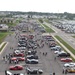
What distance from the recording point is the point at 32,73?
38.3 meters

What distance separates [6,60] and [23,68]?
7038 mm

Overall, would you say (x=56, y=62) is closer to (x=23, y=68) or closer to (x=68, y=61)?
(x=68, y=61)

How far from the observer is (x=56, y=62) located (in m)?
47.9

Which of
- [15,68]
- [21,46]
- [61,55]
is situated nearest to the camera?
[15,68]

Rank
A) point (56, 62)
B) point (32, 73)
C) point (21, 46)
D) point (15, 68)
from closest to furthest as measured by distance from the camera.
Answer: point (32, 73), point (15, 68), point (56, 62), point (21, 46)

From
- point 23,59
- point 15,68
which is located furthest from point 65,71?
point 23,59

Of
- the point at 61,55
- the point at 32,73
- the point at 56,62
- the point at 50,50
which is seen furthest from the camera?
the point at 50,50

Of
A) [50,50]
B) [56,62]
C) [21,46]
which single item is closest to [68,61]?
[56,62]

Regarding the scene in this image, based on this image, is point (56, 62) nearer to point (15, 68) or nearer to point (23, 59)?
point (23, 59)

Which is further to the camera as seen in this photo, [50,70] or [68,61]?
[68,61]

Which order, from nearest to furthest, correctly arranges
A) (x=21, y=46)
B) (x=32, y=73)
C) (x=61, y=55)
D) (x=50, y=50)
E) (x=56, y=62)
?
(x=32, y=73) → (x=56, y=62) → (x=61, y=55) → (x=50, y=50) → (x=21, y=46)

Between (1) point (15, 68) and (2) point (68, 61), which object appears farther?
(2) point (68, 61)

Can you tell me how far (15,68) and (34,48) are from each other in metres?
22.1

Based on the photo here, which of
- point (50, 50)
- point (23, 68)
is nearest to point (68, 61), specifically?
point (23, 68)
